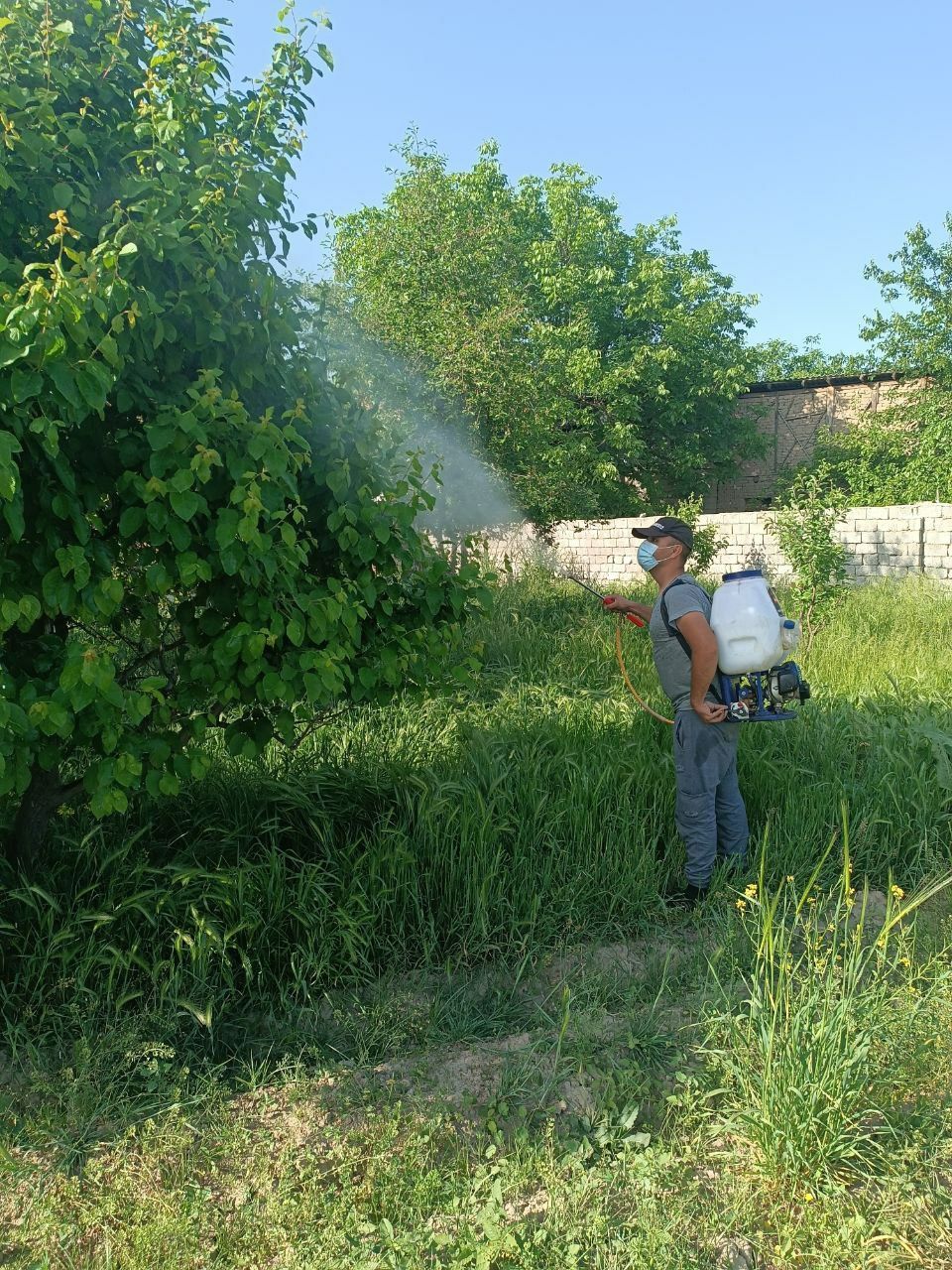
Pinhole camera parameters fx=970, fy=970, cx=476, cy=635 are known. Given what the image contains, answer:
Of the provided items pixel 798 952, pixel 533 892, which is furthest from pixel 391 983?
pixel 798 952

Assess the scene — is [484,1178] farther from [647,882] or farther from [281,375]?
[281,375]

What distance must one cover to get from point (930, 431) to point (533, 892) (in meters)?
18.8

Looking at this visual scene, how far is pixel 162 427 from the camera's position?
2715mm

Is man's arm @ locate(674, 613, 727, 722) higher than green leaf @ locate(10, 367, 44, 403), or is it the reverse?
green leaf @ locate(10, 367, 44, 403)

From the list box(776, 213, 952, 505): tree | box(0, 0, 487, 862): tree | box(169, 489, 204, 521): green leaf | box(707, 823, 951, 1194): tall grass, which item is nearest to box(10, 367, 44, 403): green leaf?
box(0, 0, 487, 862): tree

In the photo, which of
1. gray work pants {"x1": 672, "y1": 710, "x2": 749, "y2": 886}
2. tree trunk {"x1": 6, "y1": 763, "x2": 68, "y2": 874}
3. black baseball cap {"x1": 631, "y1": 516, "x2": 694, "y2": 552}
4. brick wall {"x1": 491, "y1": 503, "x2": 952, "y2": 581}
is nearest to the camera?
tree trunk {"x1": 6, "y1": 763, "x2": 68, "y2": 874}

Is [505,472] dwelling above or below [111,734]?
above

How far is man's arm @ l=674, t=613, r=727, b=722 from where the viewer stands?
4.16 m

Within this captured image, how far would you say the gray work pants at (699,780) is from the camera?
14.0 ft

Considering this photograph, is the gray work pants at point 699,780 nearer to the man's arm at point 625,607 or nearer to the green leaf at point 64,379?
the man's arm at point 625,607

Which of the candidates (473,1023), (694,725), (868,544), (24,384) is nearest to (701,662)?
(694,725)

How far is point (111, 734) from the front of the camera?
8.91ft

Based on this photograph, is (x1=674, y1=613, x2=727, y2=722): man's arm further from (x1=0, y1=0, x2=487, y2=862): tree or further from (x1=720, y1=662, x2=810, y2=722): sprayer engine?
(x1=0, y1=0, x2=487, y2=862): tree

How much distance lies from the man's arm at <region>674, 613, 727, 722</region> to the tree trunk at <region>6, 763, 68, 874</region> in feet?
8.47
